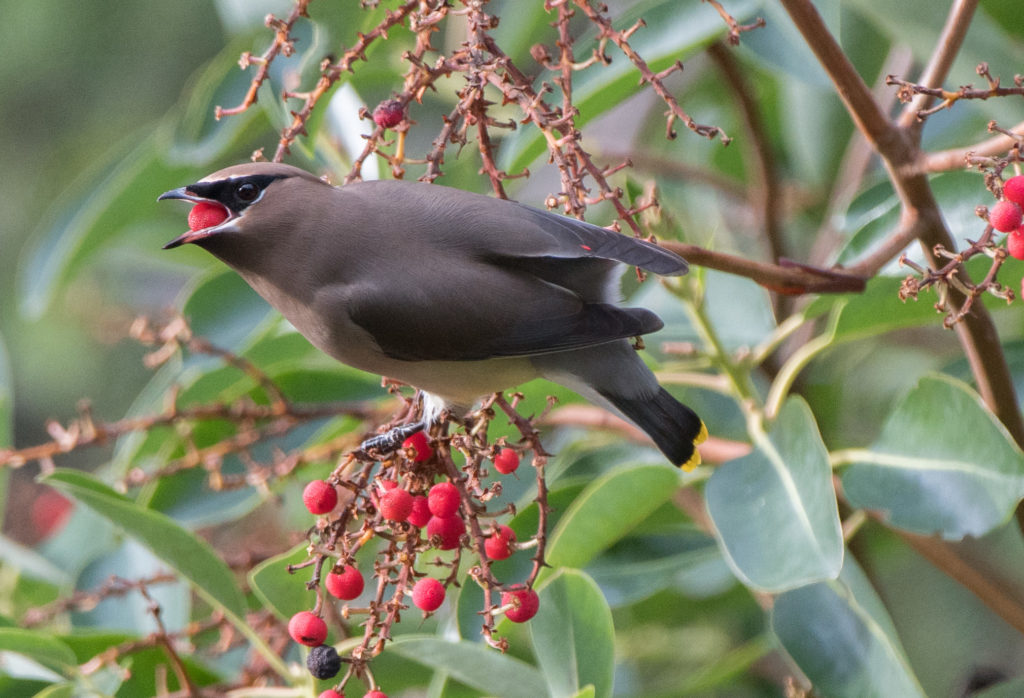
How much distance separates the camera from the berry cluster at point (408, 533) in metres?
1.30

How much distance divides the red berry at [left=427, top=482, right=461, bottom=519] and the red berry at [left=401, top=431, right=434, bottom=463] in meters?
0.07

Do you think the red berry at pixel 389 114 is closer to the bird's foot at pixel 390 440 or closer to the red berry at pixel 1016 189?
the bird's foot at pixel 390 440

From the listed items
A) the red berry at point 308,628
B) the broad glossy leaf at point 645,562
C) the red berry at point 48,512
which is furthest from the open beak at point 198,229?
the red berry at point 48,512

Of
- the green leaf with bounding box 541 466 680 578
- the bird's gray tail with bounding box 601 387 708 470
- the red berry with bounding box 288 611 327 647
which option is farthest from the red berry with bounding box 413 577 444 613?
the bird's gray tail with bounding box 601 387 708 470

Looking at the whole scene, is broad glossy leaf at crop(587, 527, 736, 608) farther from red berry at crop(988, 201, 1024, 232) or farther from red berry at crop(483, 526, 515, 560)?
red berry at crop(988, 201, 1024, 232)

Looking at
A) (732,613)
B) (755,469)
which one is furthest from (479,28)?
(732,613)

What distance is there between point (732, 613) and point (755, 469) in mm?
818

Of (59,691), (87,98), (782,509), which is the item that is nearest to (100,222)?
(59,691)

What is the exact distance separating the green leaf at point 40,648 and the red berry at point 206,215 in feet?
1.97

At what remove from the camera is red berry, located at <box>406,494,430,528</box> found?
1.38m

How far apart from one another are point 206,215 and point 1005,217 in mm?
948

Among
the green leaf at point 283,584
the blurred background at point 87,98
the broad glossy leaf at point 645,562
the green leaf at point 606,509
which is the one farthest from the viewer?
the blurred background at point 87,98

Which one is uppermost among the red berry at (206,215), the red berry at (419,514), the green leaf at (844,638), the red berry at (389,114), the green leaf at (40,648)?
the red berry at (389,114)

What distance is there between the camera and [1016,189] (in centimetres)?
129
